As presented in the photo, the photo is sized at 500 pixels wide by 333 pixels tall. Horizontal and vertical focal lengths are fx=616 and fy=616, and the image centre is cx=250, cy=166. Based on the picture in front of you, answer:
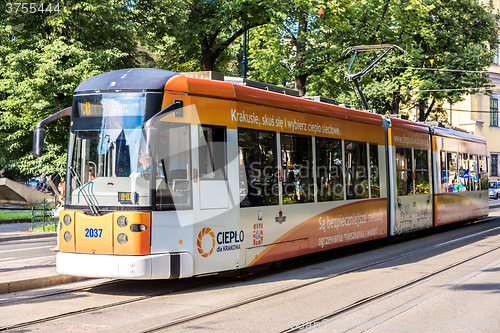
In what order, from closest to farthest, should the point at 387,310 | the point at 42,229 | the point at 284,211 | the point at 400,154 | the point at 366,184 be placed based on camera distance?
the point at 387,310 < the point at 284,211 < the point at 366,184 < the point at 400,154 < the point at 42,229

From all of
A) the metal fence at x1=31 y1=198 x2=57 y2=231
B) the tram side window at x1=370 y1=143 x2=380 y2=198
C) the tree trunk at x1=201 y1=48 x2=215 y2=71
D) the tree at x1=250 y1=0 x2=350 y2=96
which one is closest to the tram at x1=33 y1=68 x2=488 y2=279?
the tram side window at x1=370 y1=143 x2=380 y2=198

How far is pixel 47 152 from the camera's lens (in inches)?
903

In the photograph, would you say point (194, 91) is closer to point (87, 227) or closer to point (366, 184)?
point (87, 227)

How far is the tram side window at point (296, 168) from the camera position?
11.2 meters

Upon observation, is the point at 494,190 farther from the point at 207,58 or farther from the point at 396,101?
Answer: the point at 207,58

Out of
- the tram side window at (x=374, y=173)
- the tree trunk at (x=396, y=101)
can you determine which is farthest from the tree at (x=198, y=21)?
the tram side window at (x=374, y=173)

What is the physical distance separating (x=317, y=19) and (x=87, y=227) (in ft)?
65.3

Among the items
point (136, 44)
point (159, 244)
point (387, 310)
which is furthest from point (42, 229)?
point (387, 310)

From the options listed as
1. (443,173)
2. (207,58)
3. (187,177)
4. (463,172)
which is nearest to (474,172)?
(463,172)

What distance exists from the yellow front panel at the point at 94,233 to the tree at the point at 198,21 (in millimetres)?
16207

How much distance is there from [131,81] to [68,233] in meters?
2.44

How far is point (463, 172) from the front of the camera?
2133 cm

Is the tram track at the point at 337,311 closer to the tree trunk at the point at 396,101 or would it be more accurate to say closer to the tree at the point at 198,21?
the tree at the point at 198,21

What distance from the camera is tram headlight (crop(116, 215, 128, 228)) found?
343 inches
